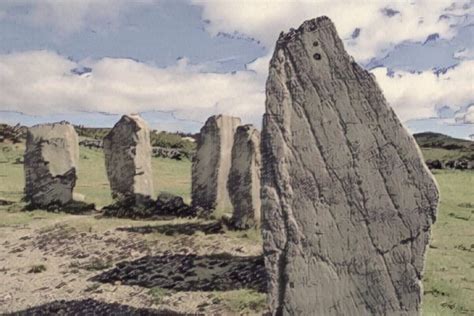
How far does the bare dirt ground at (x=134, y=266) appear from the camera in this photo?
12.6 metres

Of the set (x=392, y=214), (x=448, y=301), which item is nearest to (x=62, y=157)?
(x=448, y=301)

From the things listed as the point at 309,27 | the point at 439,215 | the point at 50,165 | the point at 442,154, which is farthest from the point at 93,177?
the point at 442,154

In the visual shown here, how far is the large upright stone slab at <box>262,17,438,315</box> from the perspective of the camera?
8.62 metres

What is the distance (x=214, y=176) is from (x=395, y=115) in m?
13.0

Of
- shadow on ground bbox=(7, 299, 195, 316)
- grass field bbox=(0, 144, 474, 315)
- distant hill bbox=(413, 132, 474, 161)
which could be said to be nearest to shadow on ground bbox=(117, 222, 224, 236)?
grass field bbox=(0, 144, 474, 315)

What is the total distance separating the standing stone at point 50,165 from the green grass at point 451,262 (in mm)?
12931

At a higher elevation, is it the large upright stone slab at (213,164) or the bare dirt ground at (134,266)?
Result: the large upright stone slab at (213,164)

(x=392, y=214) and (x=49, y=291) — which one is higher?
(x=392, y=214)

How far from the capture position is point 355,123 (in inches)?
343

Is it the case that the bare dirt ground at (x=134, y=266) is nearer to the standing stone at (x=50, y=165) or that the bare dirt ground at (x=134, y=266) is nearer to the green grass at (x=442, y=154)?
the standing stone at (x=50, y=165)

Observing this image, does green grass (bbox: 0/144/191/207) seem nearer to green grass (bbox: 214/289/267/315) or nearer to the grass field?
the grass field

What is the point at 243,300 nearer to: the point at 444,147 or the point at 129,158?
the point at 129,158

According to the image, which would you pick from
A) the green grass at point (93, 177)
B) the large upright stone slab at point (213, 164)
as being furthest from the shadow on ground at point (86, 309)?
the green grass at point (93, 177)

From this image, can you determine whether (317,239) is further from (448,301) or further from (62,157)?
(62,157)
